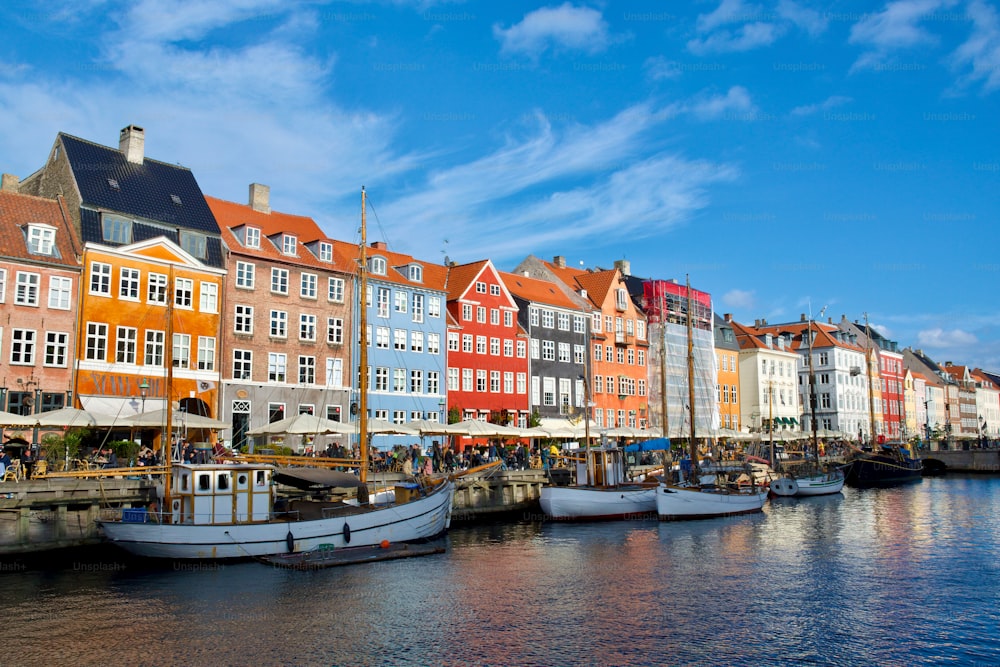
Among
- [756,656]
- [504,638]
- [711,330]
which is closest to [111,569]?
[504,638]

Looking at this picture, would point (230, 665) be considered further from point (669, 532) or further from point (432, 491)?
point (669, 532)

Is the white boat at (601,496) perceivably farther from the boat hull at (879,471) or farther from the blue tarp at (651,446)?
the boat hull at (879,471)

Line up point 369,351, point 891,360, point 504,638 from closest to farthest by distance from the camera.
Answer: point 504,638 < point 369,351 < point 891,360

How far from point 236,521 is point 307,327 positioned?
25106 mm

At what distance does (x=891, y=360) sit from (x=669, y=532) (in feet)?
323

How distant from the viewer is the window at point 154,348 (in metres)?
45.4

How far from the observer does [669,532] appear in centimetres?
3941

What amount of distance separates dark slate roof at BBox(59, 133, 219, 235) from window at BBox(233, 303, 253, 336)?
4.48m

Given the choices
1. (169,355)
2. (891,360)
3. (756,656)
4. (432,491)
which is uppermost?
(891,360)

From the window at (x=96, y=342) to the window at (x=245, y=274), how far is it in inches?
336

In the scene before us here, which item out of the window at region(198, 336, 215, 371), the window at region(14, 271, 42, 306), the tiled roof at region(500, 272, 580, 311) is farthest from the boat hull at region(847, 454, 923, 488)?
the window at region(14, 271, 42, 306)

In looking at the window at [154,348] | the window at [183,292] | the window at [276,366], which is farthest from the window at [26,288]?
the window at [276,366]

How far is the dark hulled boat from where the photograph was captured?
247 feet

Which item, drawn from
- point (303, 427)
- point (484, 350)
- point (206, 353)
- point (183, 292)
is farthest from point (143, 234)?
point (484, 350)
